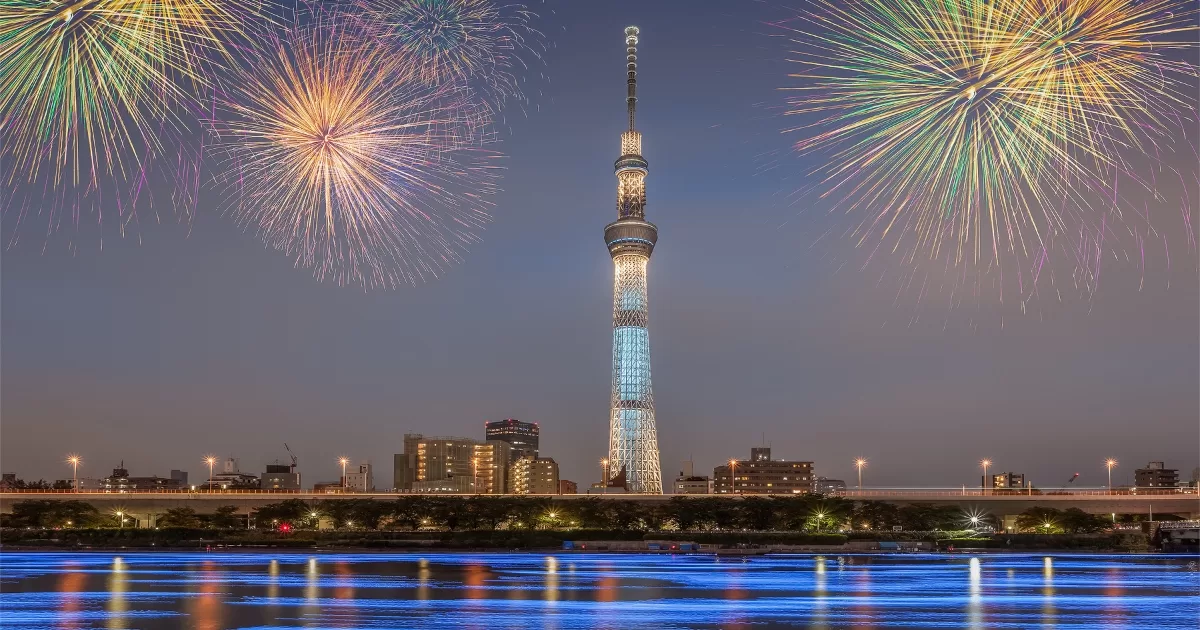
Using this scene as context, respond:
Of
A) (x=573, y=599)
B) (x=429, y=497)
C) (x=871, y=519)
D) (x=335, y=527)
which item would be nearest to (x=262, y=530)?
(x=335, y=527)

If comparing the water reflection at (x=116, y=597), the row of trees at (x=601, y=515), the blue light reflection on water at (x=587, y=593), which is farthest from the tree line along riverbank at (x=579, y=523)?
Result: the water reflection at (x=116, y=597)

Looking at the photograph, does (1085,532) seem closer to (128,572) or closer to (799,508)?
(799,508)

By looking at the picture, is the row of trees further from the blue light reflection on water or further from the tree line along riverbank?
the blue light reflection on water

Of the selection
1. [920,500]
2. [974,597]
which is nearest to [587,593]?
[974,597]

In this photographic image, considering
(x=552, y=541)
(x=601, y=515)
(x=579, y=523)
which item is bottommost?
(x=552, y=541)

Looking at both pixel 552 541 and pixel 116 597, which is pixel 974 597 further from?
pixel 552 541

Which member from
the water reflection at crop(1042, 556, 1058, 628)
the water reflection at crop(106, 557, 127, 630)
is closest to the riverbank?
the water reflection at crop(1042, 556, 1058, 628)
